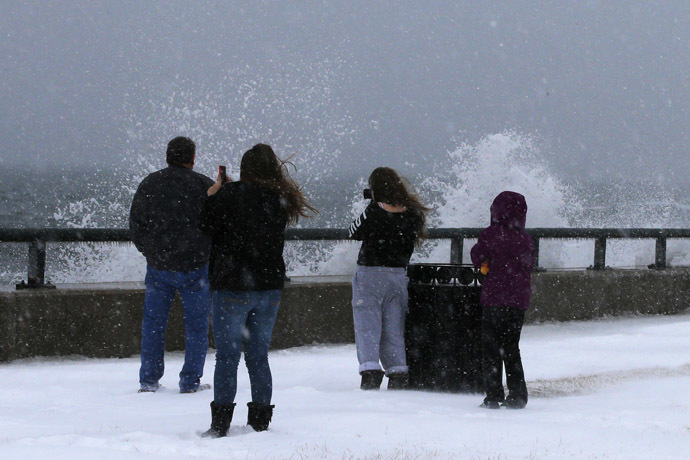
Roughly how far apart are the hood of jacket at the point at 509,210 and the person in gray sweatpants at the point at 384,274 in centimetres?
94

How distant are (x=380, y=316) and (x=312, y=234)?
224 cm

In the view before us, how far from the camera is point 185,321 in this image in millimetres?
7426

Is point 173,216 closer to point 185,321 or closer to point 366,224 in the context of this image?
point 185,321

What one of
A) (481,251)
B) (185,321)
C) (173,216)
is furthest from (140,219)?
(481,251)

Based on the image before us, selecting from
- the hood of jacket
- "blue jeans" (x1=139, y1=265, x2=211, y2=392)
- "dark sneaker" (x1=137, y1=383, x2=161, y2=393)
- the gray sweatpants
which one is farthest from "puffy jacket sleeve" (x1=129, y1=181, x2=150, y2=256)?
the hood of jacket

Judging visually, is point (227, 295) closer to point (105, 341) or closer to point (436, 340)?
point (436, 340)

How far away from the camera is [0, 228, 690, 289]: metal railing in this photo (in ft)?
28.2

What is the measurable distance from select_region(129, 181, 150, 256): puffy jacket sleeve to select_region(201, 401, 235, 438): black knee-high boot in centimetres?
204

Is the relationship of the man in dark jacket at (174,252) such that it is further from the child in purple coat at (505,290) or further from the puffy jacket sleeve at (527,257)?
the puffy jacket sleeve at (527,257)

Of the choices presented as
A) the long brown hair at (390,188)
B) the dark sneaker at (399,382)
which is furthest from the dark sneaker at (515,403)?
the long brown hair at (390,188)

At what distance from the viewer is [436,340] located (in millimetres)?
7676

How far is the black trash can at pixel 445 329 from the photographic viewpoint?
24.8 ft

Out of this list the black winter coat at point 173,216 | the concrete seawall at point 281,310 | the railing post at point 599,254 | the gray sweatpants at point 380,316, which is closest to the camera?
the black winter coat at point 173,216

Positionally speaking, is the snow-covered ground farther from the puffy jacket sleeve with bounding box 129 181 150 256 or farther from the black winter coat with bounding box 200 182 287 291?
the puffy jacket sleeve with bounding box 129 181 150 256
